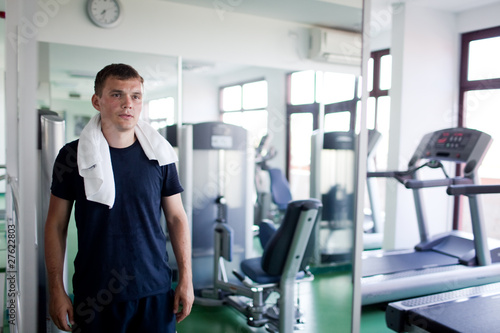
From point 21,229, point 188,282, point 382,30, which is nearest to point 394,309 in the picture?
point 188,282

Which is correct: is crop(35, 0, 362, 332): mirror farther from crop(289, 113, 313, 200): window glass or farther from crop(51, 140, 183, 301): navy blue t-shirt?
crop(289, 113, 313, 200): window glass

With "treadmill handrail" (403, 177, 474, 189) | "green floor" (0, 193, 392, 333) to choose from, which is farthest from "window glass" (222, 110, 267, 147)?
"treadmill handrail" (403, 177, 474, 189)

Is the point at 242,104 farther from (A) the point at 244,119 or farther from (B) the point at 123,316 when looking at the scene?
(B) the point at 123,316

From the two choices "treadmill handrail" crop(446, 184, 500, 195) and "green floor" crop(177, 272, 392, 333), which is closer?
"green floor" crop(177, 272, 392, 333)

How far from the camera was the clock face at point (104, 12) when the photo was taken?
2.15m

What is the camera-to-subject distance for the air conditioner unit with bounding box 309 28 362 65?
9.72ft

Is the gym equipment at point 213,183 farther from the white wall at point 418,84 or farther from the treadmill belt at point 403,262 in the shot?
the white wall at point 418,84

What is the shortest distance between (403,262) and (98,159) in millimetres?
3484

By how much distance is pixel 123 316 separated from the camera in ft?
5.14

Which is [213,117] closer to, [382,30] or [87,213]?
[87,213]

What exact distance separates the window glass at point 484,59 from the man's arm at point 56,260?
16.9ft

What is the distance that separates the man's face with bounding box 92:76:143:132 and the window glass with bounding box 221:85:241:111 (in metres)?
1.66

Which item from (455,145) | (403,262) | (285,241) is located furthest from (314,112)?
(285,241)

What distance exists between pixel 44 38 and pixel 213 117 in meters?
1.45
